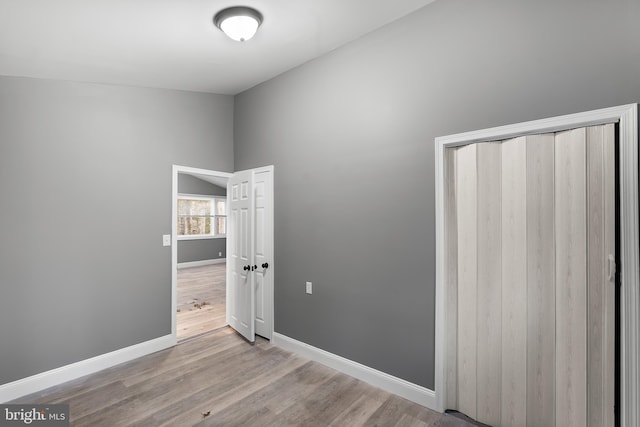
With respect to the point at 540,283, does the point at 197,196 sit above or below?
above

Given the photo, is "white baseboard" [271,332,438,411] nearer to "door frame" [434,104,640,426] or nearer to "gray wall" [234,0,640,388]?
"gray wall" [234,0,640,388]

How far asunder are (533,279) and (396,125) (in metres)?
1.50

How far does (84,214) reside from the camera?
279 cm

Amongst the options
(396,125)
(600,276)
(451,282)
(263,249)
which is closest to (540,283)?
(600,276)

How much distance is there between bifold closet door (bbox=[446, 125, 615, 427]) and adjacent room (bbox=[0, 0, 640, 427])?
12 millimetres

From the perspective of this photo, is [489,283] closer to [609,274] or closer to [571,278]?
[571,278]

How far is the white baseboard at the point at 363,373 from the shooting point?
2287mm

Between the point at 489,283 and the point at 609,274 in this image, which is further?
the point at 489,283

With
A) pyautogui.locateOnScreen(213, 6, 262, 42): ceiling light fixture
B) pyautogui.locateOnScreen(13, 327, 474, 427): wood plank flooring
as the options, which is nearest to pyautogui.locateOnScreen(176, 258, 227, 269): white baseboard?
pyautogui.locateOnScreen(13, 327, 474, 427): wood plank flooring

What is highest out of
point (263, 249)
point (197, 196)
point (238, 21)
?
point (238, 21)

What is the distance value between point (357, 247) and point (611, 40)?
211 cm

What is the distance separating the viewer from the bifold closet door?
1.71 meters

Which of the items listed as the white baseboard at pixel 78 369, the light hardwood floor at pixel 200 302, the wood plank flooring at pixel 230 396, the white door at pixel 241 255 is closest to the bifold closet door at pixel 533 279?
the wood plank flooring at pixel 230 396

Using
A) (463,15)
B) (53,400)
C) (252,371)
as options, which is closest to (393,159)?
(463,15)
